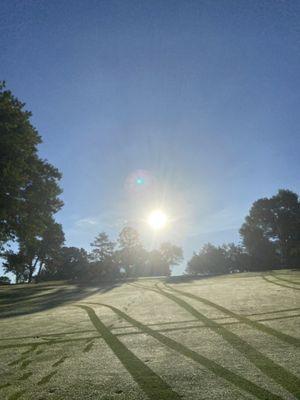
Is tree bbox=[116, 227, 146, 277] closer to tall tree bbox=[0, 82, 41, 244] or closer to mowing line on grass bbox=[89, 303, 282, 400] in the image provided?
tall tree bbox=[0, 82, 41, 244]

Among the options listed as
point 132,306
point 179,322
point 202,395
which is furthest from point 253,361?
point 132,306

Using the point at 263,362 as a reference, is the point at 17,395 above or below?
below

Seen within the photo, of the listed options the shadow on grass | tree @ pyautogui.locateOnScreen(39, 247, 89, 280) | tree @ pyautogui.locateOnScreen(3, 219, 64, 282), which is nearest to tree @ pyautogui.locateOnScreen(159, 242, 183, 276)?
tree @ pyautogui.locateOnScreen(39, 247, 89, 280)

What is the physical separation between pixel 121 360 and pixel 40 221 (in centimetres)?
2853

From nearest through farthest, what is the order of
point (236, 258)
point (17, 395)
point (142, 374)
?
1. point (17, 395)
2. point (142, 374)
3. point (236, 258)

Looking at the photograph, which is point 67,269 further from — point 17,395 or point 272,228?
point 17,395

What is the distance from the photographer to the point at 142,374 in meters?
8.41

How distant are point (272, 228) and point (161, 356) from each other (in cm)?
8088

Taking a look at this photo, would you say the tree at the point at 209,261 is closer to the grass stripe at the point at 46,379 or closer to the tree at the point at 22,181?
the tree at the point at 22,181

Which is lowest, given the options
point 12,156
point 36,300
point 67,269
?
point 36,300

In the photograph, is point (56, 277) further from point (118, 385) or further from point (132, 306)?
point (118, 385)

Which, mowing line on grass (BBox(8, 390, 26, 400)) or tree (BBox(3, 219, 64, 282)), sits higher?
tree (BBox(3, 219, 64, 282))

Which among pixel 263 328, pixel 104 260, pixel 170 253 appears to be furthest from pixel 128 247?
pixel 263 328

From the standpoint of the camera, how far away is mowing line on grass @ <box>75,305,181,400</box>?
23.4 ft
